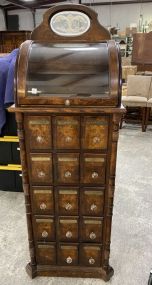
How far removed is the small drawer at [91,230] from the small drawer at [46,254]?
229 mm

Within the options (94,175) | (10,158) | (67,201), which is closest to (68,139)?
(94,175)

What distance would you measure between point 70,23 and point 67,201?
1016mm

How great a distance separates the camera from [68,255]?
5.42 ft

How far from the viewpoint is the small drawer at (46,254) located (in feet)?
5.34

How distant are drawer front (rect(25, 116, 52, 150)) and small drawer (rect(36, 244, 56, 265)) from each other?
0.71m

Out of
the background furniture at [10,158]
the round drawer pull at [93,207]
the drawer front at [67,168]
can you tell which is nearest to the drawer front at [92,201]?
the round drawer pull at [93,207]

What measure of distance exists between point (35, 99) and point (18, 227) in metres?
1.38

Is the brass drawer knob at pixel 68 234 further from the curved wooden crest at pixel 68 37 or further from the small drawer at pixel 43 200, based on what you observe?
the curved wooden crest at pixel 68 37

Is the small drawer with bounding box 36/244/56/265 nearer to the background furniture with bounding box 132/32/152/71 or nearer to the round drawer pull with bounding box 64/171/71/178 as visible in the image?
the round drawer pull with bounding box 64/171/71/178

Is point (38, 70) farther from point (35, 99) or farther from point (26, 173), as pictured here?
point (26, 173)

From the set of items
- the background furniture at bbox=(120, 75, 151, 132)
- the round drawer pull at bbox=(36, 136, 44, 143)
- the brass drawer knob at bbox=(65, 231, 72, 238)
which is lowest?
the brass drawer knob at bbox=(65, 231, 72, 238)

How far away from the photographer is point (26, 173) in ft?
4.60

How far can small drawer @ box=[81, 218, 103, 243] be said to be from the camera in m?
1.52

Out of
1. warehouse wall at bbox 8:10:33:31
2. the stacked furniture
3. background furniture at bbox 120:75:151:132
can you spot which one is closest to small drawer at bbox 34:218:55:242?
background furniture at bbox 120:75:151:132
